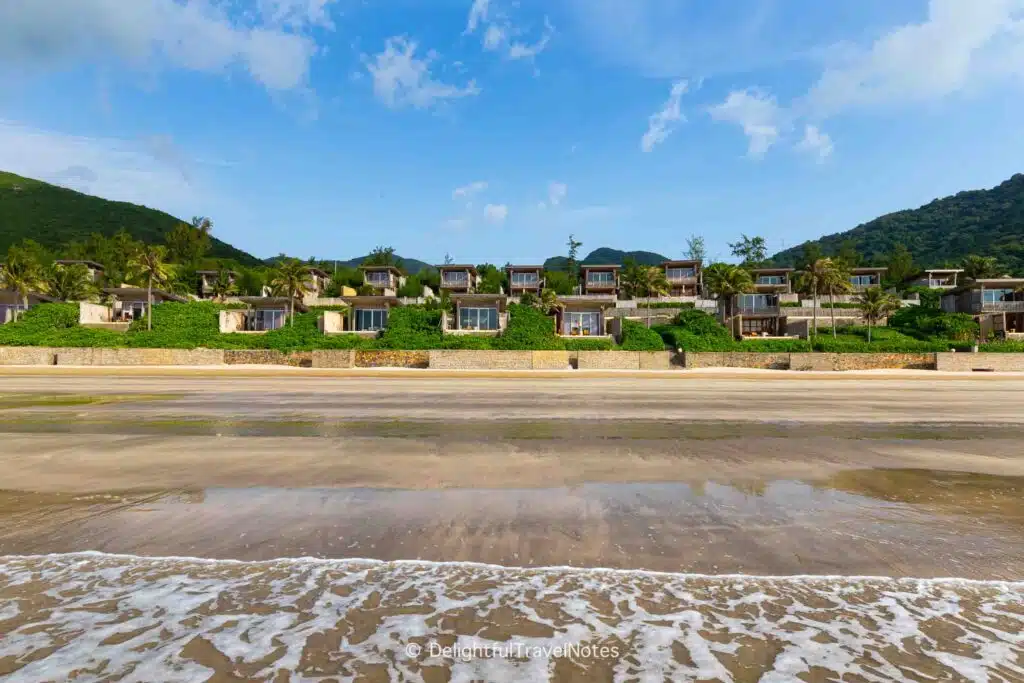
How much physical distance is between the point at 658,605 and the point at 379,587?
98.1 inches

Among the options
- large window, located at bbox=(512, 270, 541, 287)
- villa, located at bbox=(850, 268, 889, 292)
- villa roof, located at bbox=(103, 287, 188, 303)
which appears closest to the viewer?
villa roof, located at bbox=(103, 287, 188, 303)

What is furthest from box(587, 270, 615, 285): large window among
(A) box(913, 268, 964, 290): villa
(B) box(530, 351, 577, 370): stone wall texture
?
(A) box(913, 268, 964, 290): villa

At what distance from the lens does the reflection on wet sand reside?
17.5ft

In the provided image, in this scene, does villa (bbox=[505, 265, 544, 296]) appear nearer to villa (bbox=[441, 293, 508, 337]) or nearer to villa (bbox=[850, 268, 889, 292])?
villa (bbox=[441, 293, 508, 337])

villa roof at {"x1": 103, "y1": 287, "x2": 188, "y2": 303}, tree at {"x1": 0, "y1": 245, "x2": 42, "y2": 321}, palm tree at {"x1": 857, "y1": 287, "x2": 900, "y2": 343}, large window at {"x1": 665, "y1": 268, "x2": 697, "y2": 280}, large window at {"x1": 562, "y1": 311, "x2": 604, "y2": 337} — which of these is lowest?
large window at {"x1": 562, "y1": 311, "x2": 604, "y2": 337}

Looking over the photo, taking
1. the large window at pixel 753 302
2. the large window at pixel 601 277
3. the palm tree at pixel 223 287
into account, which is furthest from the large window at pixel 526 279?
the palm tree at pixel 223 287

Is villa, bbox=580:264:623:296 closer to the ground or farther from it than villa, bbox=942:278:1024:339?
farther from it

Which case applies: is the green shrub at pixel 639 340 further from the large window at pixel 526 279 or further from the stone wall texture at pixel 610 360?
the large window at pixel 526 279

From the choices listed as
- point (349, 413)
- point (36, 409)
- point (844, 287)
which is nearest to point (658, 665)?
point (349, 413)

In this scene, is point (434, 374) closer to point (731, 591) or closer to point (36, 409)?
point (36, 409)

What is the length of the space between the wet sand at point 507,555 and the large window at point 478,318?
146 feet

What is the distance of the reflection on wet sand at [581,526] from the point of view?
5340 mm

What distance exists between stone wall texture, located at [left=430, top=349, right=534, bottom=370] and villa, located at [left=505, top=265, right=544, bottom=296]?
41453mm

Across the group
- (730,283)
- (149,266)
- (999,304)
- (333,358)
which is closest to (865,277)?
(999,304)
